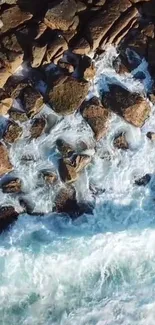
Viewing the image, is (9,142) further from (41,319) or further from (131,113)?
(41,319)

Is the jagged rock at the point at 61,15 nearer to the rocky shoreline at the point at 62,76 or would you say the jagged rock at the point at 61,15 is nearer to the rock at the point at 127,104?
the rocky shoreline at the point at 62,76

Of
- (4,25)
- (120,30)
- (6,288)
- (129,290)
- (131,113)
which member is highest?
(4,25)

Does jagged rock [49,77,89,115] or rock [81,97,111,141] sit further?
rock [81,97,111,141]

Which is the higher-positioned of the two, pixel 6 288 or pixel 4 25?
pixel 4 25

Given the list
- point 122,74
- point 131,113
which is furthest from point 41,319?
point 122,74

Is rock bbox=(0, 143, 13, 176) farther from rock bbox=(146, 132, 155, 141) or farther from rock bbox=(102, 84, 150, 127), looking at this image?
rock bbox=(146, 132, 155, 141)

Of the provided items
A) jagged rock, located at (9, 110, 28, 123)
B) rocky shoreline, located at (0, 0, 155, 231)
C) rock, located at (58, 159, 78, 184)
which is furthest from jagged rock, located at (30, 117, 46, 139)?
rock, located at (58, 159, 78, 184)
